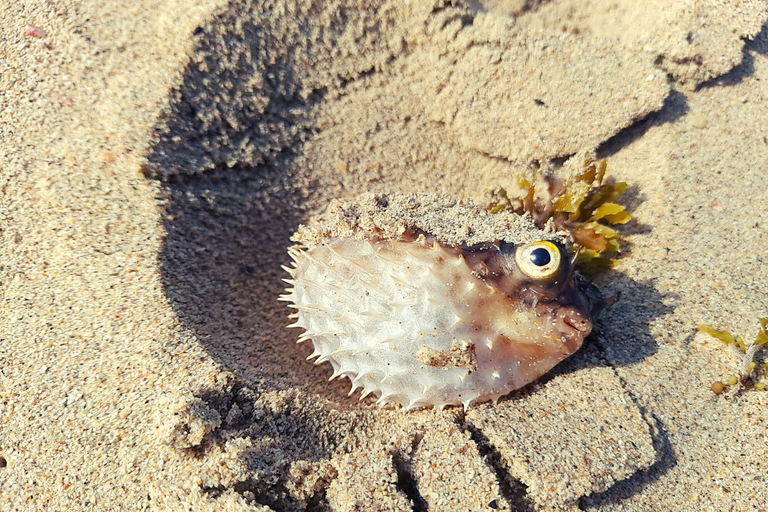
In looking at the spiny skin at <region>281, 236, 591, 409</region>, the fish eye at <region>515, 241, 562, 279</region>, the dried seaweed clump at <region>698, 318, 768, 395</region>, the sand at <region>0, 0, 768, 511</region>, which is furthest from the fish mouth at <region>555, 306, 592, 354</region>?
the dried seaweed clump at <region>698, 318, 768, 395</region>

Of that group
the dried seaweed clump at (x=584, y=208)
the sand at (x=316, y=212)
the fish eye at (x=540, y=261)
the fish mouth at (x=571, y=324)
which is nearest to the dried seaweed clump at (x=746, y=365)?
the sand at (x=316, y=212)

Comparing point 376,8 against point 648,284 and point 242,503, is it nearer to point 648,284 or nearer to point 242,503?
point 648,284

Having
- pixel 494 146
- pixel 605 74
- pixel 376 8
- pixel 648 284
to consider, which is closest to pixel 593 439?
pixel 648 284

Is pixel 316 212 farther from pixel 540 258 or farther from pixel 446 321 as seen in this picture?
pixel 540 258

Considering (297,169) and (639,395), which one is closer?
(639,395)

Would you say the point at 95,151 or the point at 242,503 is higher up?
the point at 95,151

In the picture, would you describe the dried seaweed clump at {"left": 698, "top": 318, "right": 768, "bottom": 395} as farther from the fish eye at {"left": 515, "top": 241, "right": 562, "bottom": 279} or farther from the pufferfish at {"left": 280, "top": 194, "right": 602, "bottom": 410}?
the fish eye at {"left": 515, "top": 241, "right": 562, "bottom": 279}

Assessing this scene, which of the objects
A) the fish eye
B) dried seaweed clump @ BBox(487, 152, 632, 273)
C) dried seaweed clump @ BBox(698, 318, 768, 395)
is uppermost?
the fish eye
